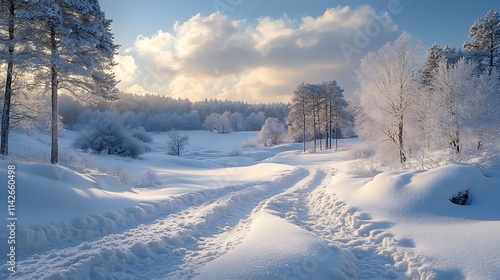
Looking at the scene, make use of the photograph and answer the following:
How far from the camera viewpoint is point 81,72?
12328 millimetres

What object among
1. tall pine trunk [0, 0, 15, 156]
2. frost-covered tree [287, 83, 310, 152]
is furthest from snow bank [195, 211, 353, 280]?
frost-covered tree [287, 83, 310, 152]

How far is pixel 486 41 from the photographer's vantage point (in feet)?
83.3

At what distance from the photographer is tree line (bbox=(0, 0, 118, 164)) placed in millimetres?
11594

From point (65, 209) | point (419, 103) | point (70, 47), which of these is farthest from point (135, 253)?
point (419, 103)

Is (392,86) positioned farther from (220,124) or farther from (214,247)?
(220,124)

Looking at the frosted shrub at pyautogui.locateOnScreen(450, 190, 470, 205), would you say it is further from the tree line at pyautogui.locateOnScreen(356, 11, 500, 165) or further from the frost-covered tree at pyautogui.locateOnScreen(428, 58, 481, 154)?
the frost-covered tree at pyautogui.locateOnScreen(428, 58, 481, 154)

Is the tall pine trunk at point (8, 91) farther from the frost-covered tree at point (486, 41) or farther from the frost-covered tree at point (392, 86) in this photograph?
the frost-covered tree at point (486, 41)

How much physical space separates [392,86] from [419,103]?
80.1 inches

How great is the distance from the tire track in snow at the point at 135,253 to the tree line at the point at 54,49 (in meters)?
9.69

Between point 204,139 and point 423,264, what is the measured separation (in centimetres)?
7247

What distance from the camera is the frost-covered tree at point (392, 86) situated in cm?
1659

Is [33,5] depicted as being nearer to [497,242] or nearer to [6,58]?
[6,58]

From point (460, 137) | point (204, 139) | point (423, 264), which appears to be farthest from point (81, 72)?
point (204, 139)

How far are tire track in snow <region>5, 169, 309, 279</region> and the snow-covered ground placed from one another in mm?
21
